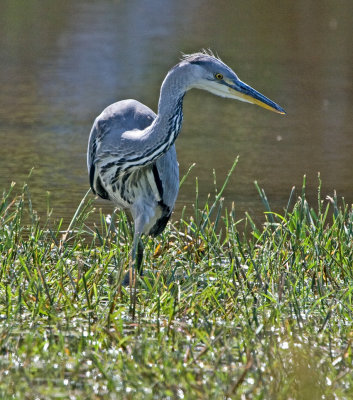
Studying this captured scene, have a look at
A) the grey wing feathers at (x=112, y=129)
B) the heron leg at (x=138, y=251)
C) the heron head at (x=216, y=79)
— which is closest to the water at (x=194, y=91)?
the grey wing feathers at (x=112, y=129)

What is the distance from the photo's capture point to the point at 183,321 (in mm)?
4996

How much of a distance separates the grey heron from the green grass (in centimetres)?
24

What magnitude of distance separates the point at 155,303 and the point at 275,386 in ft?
3.73

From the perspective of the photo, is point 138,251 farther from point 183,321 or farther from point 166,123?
point 183,321

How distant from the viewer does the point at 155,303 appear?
A: 514cm

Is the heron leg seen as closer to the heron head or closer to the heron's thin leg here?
the heron's thin leg

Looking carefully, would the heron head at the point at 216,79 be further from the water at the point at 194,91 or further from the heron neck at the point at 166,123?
the water at the point at 194,91

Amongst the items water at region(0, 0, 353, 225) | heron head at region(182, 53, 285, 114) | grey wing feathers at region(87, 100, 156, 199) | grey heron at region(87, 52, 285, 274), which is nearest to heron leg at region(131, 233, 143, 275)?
grey heron at region(87, 52, 285, 274)

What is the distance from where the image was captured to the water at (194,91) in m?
9.33

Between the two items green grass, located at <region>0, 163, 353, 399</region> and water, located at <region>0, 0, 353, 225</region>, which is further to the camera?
water, located at <region>0, 0, 353, 225</region>

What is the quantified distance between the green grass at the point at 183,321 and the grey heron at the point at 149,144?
24cm

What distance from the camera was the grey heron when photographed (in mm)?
5793

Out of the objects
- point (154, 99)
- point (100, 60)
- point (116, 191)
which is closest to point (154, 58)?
point (100, 60)

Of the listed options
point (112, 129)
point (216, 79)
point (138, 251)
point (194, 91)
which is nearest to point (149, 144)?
point (112, 129)
